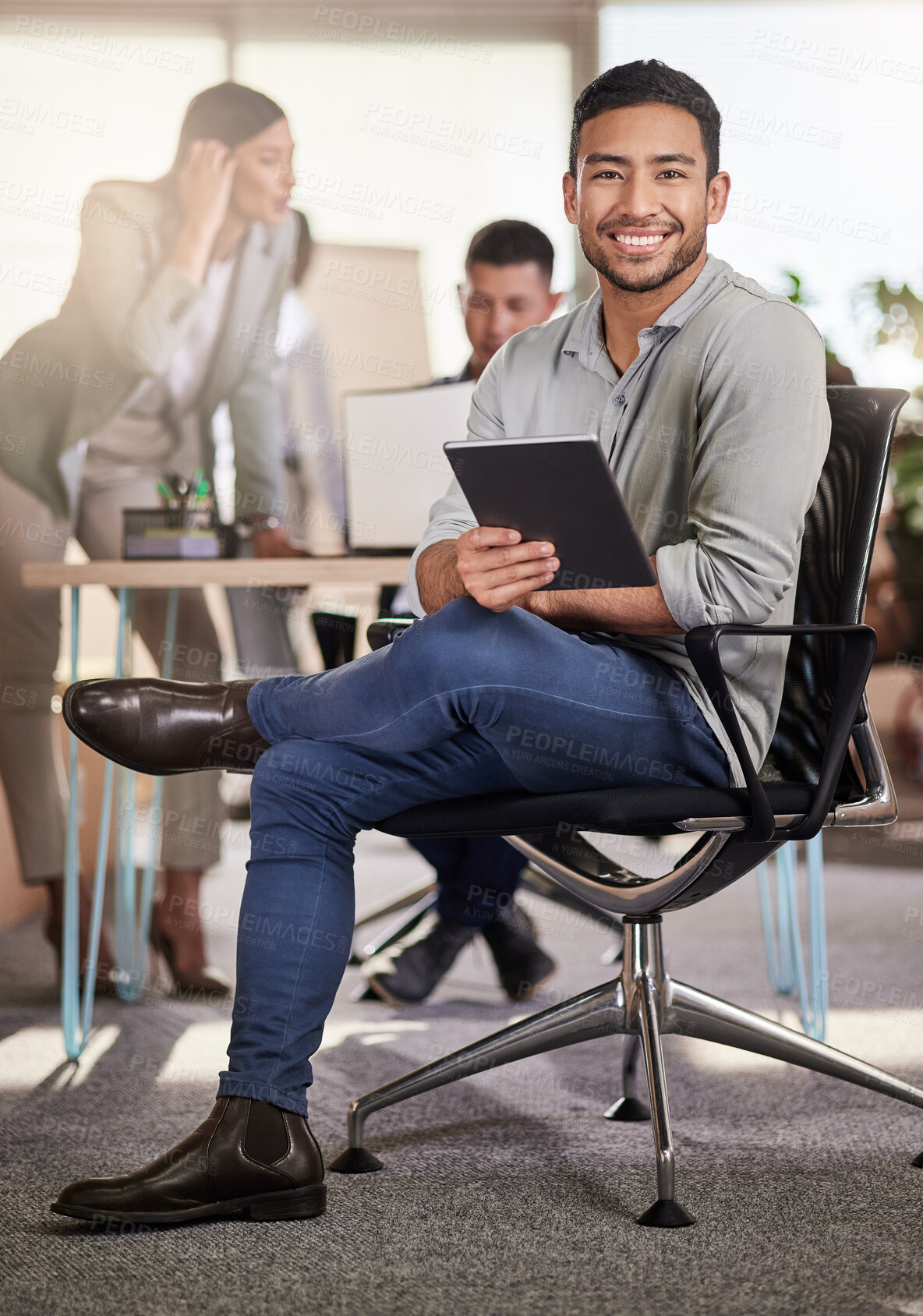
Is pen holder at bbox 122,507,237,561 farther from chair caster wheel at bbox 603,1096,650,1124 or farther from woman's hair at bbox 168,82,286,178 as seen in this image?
woman's hair at bbox 168,82,286,178

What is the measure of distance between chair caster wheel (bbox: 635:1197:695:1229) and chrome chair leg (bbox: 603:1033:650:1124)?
359mm

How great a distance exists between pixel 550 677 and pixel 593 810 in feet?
0.46

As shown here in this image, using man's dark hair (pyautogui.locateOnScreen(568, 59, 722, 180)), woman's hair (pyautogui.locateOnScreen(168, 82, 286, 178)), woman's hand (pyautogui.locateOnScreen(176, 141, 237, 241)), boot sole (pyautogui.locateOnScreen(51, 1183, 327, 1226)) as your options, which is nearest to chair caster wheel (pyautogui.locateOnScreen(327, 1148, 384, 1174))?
boot sole (pyautogui.locateOnScreen(51, 1183, 327, 1226))

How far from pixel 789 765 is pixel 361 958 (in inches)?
52.2

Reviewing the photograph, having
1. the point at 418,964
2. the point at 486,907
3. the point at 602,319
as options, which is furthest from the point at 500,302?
the point at 418,964

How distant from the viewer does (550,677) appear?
51.1 inches

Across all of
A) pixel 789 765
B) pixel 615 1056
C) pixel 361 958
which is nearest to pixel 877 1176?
pixel 789 765

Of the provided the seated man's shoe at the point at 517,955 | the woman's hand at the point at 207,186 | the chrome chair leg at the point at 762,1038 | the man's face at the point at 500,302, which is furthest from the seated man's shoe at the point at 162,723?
the woman's hand at the point at 207,186

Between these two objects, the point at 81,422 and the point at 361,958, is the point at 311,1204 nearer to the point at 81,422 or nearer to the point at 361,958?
the point at 361,958

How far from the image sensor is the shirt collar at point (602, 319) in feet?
5.03

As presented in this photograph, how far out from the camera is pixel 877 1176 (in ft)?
4.72

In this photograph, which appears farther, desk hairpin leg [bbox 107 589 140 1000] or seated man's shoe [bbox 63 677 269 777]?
desk hairpin leg [bbox 107 589 140 1000]

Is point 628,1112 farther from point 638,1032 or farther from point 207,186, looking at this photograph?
point 207,186

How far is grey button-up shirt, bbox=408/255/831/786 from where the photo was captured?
4.42 ft
